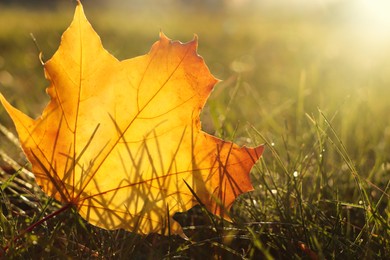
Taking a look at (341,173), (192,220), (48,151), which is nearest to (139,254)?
(192,220)

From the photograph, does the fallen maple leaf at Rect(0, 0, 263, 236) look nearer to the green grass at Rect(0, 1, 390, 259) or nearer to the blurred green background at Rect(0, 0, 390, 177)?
the green grass at Rect(0, 1, 390, 259)

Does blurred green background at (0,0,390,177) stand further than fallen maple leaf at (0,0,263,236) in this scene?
Yes

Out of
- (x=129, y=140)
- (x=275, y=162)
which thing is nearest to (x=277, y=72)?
(x=275, y=162)

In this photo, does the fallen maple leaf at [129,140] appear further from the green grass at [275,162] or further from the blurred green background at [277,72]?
the blurred green background at [277,72]

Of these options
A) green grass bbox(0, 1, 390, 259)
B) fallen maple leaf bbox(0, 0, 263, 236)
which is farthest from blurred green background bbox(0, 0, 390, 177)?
fallen maple leaf bbox(0, 0, 263, 236)

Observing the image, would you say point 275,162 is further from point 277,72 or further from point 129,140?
point 277,72

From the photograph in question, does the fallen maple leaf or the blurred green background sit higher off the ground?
the blurred green background
